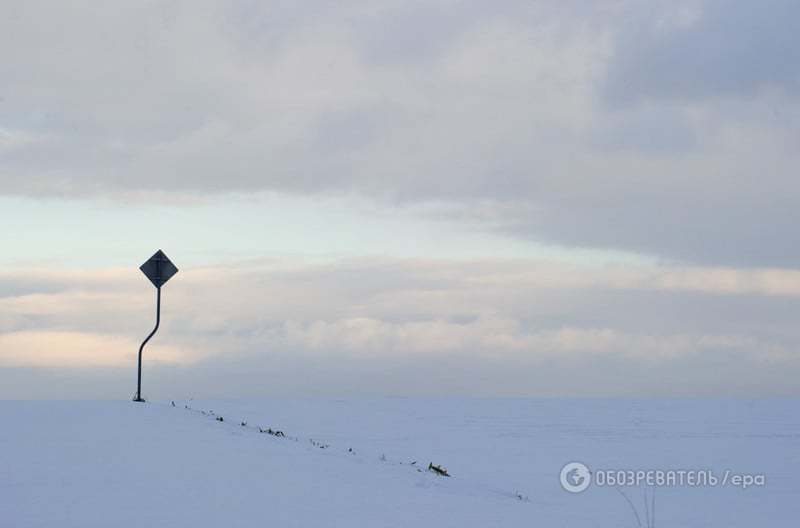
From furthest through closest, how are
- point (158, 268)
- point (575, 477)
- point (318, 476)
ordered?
1. point (158, 268)
2. point (575, 477)
3. point (318, 476)

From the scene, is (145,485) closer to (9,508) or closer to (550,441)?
(9,508)

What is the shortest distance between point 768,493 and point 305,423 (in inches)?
498

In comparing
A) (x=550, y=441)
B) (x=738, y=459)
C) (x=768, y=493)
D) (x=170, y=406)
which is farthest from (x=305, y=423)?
(x=768, y=493)

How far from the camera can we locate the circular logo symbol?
13398 mm

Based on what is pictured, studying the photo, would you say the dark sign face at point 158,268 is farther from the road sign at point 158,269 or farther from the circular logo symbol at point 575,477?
the circular logo symbol at point 575,477

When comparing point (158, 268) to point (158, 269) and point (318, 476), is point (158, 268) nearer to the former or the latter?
point (158, 269)

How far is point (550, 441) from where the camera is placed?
21109mm

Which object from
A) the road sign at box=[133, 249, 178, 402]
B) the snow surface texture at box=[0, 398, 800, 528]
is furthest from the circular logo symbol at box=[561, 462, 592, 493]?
the road sign at box=[133, 249, 178, 402]

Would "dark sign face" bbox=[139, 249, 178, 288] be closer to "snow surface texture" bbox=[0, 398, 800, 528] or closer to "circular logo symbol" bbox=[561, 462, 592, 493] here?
"snow surface texture" bbox=[0, 398, 800, 528]

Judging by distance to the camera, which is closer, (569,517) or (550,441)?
(569,517)

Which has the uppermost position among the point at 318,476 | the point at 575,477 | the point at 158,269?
the point at 158,269

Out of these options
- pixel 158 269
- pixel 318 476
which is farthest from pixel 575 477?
pixel 158 269

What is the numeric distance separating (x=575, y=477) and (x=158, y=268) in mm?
9073

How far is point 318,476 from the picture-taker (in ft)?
32.8
